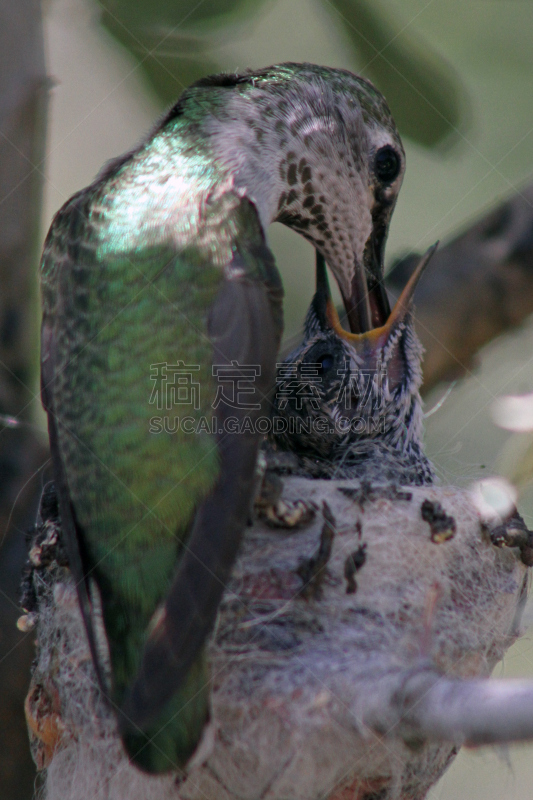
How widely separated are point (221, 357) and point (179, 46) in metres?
2.00

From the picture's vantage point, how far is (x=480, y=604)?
213cm

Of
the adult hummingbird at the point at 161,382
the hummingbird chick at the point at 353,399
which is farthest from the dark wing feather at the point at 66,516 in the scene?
the hummingbird chick at the point at 353,399

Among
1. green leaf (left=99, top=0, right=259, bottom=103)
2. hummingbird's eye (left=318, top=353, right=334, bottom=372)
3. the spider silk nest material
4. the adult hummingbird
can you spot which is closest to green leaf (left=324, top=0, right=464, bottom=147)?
green leaf (left=99, top=0, right=259, bottom=103)

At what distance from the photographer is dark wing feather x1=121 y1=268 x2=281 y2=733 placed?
1.54 m

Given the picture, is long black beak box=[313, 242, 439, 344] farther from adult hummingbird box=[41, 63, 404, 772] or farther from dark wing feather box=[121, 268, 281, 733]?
dark wing feather box=[121, 268, 281, 733]

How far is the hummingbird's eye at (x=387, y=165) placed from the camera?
267 cm

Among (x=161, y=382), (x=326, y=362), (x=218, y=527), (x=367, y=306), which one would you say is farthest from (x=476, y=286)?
(x=218, y=527)

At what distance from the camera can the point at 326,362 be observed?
257 cm

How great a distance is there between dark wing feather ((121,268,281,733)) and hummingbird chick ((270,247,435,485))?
0.69 m

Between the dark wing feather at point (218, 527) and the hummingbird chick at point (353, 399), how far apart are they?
2.28ft

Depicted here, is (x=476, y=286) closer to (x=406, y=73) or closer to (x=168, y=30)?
(x=406, y=73)

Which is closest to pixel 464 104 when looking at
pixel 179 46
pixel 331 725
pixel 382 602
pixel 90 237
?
pixel 179 46

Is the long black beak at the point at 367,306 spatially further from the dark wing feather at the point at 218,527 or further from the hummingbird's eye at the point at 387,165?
the dark wing feather at the point at 218,527

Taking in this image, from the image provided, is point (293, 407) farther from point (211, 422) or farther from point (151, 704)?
point (151, 704)
